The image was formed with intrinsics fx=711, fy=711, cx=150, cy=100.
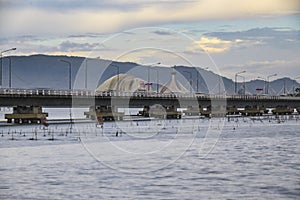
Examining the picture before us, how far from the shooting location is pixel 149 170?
5244 centimetres

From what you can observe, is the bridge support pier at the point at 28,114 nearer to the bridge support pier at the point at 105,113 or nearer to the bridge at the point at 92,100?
the bridge at the point at 92,100

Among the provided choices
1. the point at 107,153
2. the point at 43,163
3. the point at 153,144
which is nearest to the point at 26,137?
the point at 153,144

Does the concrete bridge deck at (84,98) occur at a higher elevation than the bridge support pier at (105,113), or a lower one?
higher

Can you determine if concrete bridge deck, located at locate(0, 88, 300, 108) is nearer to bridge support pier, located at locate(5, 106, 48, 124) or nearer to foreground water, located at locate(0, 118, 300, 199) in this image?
bridge support pier, located at locate(5, 106, 48, 124)

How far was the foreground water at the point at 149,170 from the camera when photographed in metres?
41.2

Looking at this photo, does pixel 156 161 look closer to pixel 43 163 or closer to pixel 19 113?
pixel 43 163

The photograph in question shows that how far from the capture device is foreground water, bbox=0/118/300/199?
4116 cm

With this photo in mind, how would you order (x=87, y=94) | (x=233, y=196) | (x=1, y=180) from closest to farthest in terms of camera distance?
(x=233, y=196) < (x=1, y=180) < (x=87, y=94)

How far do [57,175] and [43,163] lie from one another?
8.88 metres

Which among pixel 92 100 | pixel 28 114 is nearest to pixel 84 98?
pixel 92 100

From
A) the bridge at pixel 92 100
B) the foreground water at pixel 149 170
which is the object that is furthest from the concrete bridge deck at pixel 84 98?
the foreground water at pixel 149 170

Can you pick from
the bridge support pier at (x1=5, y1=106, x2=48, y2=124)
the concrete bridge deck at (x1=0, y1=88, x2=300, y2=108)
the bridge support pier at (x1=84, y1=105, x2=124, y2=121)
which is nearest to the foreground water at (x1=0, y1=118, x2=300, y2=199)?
the concrete bridge deck at (x1=0, y1=88, x2=300, y2=108)

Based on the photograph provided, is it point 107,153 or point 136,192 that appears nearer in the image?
point 136,192

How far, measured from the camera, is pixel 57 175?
161 feet
